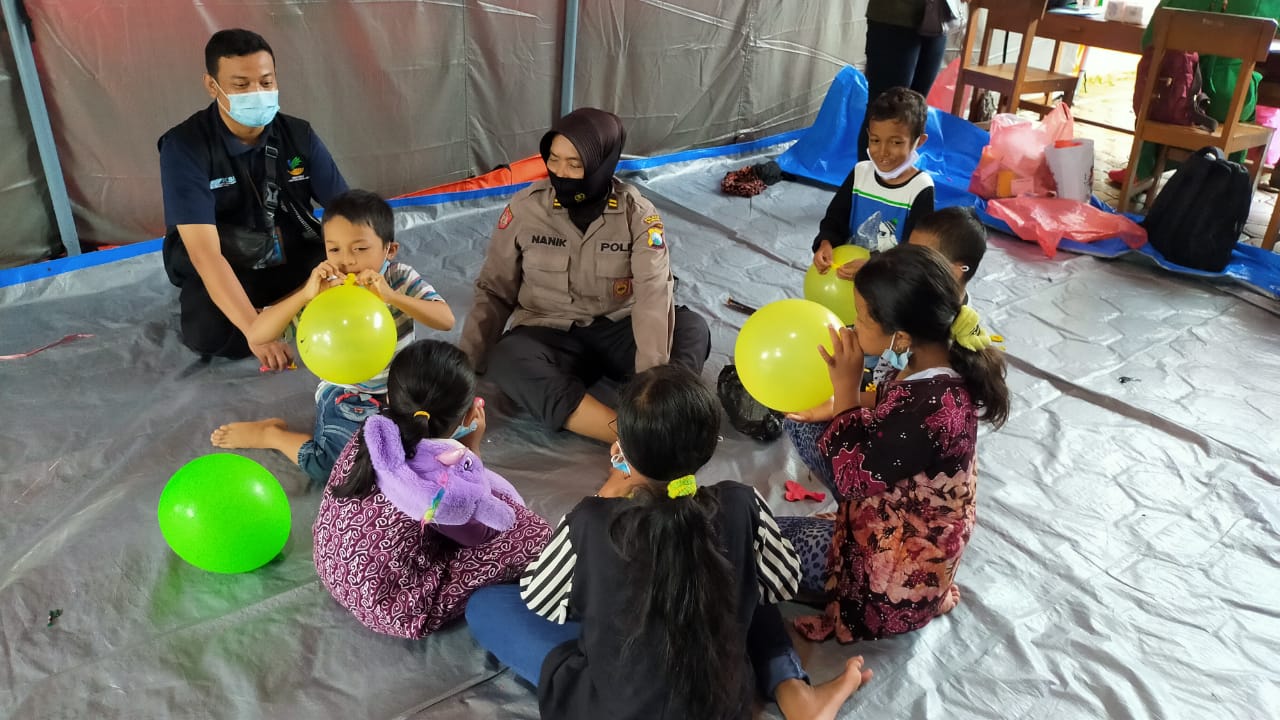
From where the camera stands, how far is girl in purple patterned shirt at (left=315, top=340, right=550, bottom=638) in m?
1.62

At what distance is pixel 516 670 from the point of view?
170 centimetres

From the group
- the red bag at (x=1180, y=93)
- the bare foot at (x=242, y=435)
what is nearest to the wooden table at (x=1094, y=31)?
the red bag at (x=1180, y=93)

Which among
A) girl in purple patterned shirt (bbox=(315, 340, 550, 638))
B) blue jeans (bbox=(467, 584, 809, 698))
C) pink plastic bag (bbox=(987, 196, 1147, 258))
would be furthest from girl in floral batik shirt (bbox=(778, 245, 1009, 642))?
pink plastic bag (bbox=(987, 196, 1147, 258))

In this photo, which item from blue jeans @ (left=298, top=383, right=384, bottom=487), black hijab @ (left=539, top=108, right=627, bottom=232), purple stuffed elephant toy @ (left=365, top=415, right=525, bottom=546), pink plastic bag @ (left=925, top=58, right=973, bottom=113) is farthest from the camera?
pink plastic bag @ (left=925, top=58, right=973, bottom=113)

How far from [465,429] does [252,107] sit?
3.95 feet

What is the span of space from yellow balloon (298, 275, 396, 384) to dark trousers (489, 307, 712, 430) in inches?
19.3

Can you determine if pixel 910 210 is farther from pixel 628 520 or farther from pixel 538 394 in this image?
pixel 628 520

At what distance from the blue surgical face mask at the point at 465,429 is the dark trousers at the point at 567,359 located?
0.37 m

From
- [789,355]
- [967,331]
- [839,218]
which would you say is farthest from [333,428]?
[839,218]

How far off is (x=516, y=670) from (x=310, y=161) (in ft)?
5.77

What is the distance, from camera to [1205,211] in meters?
3.70

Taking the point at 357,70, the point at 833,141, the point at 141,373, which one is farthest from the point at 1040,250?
the point at 141,373

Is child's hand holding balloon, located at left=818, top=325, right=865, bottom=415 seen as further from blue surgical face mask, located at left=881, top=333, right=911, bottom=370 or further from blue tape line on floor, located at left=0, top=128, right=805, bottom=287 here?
blue tape line on floor, located at left=0, top=128, right=805, bottom=287

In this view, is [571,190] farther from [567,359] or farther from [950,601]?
[950,601]
